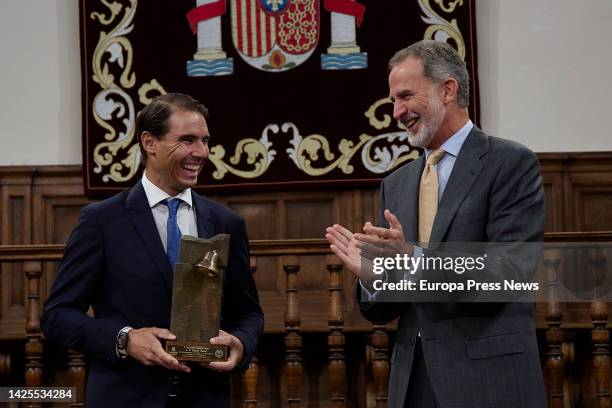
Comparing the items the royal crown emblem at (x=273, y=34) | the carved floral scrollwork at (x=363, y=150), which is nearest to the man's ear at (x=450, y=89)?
the carved floral scrollwork at (x=363, y=150)

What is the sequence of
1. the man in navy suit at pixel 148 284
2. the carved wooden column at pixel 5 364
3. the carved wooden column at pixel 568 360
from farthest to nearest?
the carved wooden column at pixel 5 364 → the carved wooden column at pixel 568 360 → the man in navy suit at pixel 148 284

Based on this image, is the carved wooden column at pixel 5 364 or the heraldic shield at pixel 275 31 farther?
the heraldic shield at pixel 275 31

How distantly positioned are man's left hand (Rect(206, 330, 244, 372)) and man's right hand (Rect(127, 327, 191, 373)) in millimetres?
79

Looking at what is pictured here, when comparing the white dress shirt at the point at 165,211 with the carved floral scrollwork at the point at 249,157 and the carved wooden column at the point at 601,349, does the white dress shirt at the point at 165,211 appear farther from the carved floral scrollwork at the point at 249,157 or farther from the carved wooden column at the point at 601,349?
the carved floral scrollwork at the point at 249,157

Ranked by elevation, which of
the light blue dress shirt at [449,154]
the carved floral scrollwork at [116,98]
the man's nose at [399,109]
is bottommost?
the light blue dress shirt at [449,154]

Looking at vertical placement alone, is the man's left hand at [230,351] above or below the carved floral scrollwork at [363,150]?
below

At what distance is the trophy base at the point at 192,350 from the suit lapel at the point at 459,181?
653 millimetres

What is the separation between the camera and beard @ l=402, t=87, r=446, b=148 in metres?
2.97

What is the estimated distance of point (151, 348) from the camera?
2752 mm

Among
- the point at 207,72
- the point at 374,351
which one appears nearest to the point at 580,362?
the point at 374,351

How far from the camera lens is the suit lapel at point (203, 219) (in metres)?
2.99

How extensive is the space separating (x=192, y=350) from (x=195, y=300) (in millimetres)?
130

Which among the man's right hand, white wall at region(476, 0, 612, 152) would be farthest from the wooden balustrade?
the man's right hand

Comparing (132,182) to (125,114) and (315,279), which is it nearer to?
(125,114)
